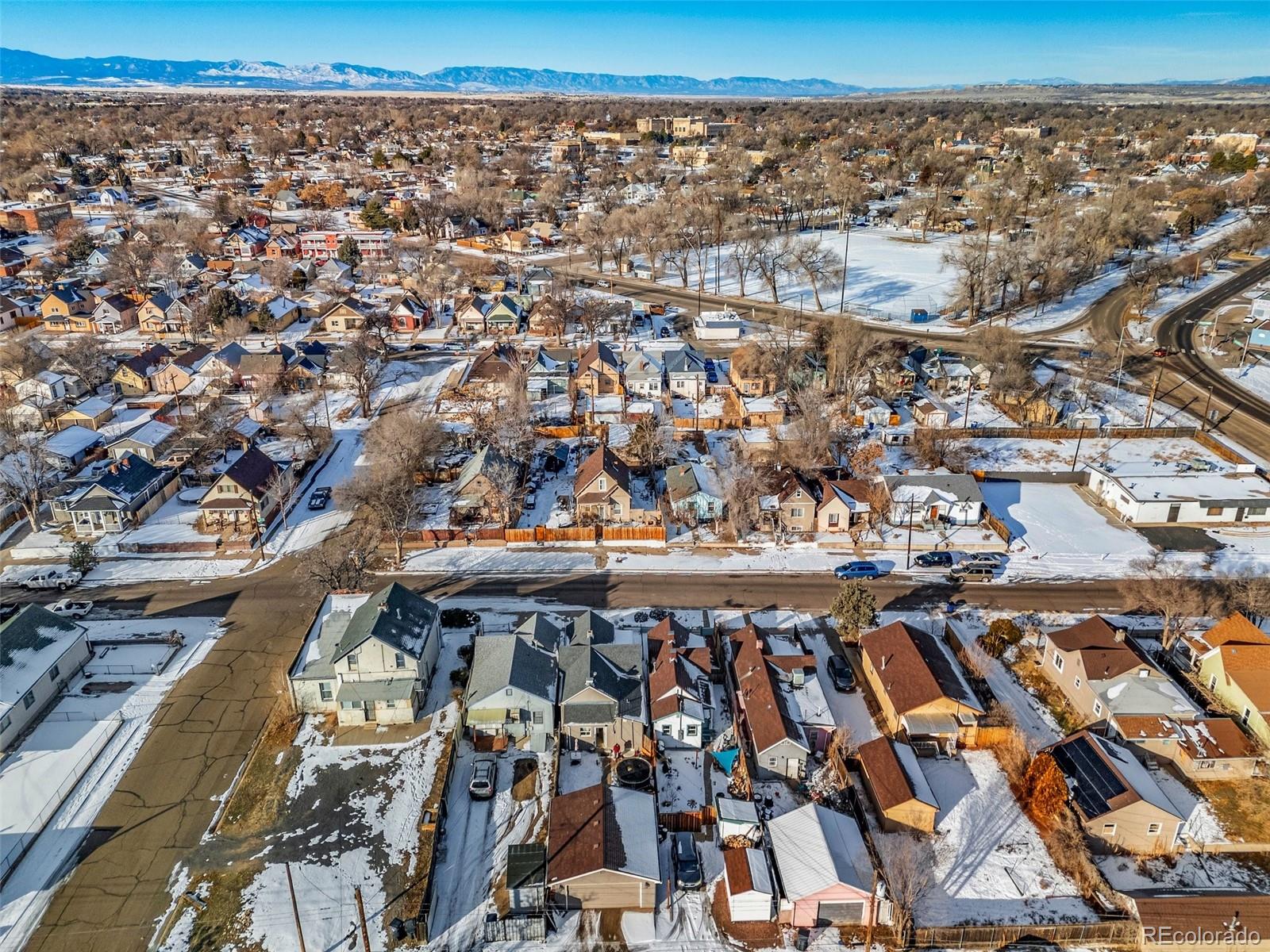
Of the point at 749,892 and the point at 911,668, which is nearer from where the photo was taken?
the point at 749,892

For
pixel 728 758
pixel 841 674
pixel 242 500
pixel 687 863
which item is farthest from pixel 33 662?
pixel 841 674

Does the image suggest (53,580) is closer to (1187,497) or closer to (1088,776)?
(1088,776)

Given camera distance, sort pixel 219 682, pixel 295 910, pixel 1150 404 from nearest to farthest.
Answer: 1. pixel 295 910
2. pixel 219 682
3. pixel 1150 404

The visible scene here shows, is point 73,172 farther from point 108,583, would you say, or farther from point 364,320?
point 108,583

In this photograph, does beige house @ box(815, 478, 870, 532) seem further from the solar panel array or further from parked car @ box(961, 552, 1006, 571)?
the solar panel array

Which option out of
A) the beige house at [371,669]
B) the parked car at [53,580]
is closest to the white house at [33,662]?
the parked car at [53,580]

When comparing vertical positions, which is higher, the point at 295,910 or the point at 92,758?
the point at 295,910

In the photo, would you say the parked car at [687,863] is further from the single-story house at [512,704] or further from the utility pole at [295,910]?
the utility pole at [295,910]

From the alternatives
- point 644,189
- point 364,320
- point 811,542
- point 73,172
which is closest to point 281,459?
point 364,320
